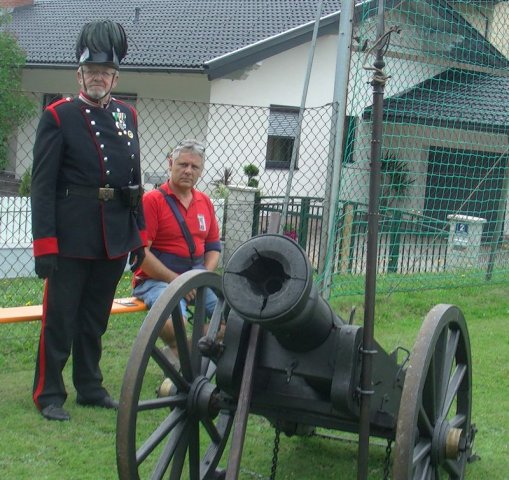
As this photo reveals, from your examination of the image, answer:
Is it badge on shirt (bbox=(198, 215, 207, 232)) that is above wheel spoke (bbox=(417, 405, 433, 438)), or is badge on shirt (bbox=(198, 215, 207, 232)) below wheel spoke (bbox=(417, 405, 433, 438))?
above

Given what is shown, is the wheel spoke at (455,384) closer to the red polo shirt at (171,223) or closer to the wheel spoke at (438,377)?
the wheel spoke at (438,377)

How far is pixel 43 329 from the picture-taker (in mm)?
5371

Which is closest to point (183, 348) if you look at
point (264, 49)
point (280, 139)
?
point (280, 139)

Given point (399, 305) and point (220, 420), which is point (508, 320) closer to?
→ point (399, 305)

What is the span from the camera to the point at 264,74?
63.9ft

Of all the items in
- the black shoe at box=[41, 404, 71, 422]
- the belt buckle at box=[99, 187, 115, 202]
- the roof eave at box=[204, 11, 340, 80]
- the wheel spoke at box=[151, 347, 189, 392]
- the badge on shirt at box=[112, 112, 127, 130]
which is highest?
the roof eave at box=[204, 11, 340, 80]

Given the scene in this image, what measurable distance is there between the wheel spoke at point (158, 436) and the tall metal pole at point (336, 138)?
10.4 ft

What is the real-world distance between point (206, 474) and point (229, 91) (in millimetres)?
15526

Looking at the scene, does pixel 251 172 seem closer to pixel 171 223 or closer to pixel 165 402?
pixel 171 223

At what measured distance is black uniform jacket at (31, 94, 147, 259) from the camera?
5.12 m

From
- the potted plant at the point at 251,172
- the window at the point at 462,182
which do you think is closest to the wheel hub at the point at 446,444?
the window at the point at 462,182

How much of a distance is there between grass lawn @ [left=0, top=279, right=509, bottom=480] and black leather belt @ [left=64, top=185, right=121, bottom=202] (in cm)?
123

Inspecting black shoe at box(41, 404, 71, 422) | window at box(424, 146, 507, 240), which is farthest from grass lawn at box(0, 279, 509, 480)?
window at box(424, 146, 507, 240)

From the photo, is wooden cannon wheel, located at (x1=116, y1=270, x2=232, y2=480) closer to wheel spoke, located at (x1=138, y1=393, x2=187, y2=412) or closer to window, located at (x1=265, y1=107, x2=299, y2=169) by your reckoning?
wheel spoke, located at (x1=138, y1=393, x2=187, y2=412)
